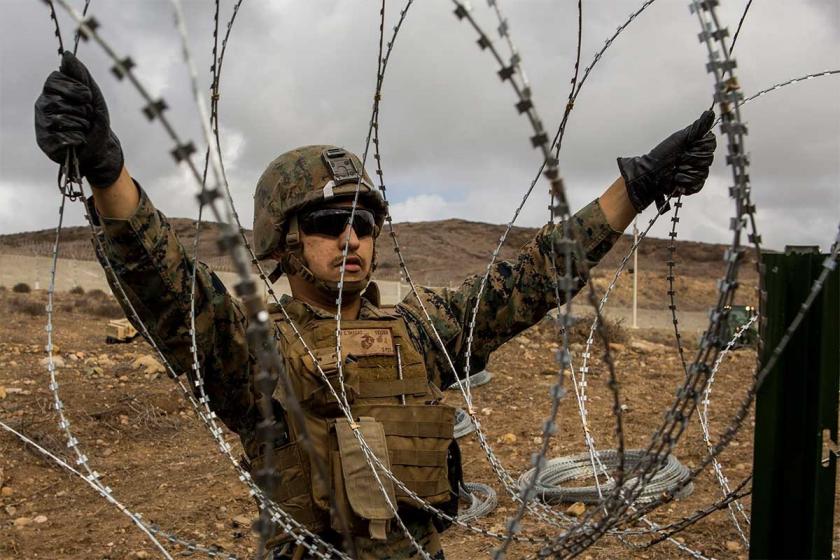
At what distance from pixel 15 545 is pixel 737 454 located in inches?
233

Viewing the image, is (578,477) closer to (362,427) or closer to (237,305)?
(362,427)

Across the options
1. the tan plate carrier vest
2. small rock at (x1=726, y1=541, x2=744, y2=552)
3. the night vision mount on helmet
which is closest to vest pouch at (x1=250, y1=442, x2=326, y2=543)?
the tan plate carrier vest

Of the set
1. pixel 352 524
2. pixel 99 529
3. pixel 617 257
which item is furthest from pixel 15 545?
pixel 617 257

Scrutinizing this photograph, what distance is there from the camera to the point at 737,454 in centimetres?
724

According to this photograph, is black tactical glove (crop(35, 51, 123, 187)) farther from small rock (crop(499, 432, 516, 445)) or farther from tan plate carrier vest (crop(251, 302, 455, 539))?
small rock (crop(499, 432, 516, 445))

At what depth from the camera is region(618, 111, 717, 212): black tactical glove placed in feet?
9.71

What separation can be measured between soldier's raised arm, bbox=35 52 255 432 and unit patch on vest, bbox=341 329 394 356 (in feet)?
1.32

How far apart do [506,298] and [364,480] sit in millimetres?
917

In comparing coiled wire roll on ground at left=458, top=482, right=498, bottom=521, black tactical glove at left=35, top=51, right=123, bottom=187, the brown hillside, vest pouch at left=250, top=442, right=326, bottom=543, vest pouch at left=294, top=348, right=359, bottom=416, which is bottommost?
coiled wire roll on ground at left=458, top=482, right=498, bottom=521

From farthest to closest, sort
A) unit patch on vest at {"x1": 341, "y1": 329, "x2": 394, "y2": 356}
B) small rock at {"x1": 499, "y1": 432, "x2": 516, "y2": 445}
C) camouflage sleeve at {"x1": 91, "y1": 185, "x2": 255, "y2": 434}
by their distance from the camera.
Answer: small rock at {"x1": 499, "y1": 432, "x2": 516, "y2": 445} → unit patch on vest at {"x1": 341, "y1": 329, "x2": 394, "y2": 356} → camouflage sleeve at {"x1": 91, "y1": 185, "x2": 255, "y2": 434}

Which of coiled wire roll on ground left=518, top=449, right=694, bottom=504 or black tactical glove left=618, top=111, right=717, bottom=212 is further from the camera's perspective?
coiled wire roll on ground left=518, top=449, right=694, bottom=504

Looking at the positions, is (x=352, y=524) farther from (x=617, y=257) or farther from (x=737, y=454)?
(x=617, y=257)

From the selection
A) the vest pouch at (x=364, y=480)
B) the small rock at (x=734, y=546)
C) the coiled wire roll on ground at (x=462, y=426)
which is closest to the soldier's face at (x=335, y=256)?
the vest pouch at (x=364, y=480)

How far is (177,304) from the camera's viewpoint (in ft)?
7.86
